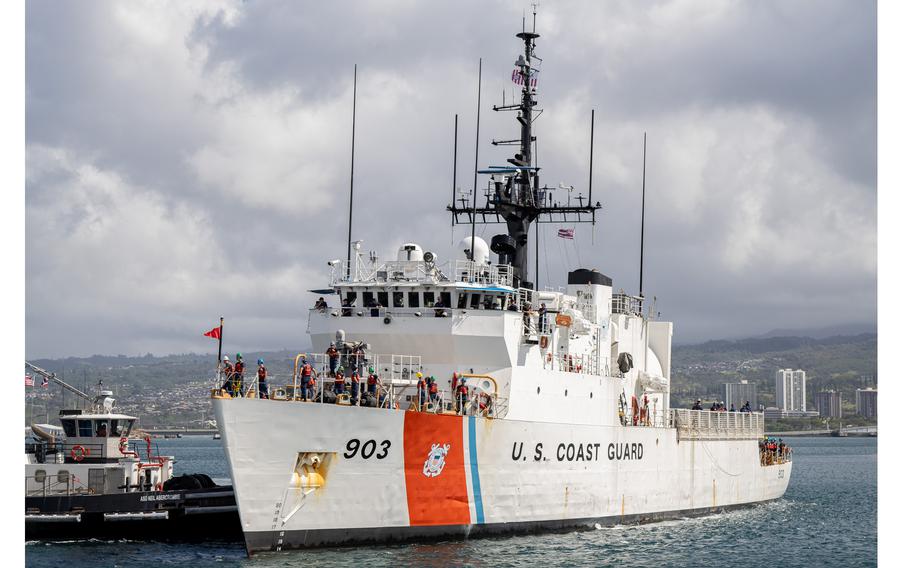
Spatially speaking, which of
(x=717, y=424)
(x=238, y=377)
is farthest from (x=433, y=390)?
(x=717, y=424)

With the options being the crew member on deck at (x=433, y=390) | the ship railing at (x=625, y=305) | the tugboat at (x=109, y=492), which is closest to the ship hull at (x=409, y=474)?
the crew member on deck at (x=433, y=390)

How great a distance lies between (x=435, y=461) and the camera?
27625 mm

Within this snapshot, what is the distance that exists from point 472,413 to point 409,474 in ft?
8.07

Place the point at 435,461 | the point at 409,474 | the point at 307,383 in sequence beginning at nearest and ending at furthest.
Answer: the point at 307,383, the point at 409,474, the point at 435,461

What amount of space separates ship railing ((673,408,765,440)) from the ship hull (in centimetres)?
489

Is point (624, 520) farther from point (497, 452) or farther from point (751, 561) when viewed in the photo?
point (497, 452)

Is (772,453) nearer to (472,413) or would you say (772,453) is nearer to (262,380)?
(472,413)

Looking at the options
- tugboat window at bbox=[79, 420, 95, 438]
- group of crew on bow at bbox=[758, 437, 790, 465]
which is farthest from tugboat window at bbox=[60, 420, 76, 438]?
group of crew on bow at bbox=[758, 437, 790, 465]

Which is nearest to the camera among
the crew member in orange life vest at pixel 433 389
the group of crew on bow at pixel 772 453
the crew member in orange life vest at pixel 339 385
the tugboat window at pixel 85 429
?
the crew member in orange life vest at pixel 339 385

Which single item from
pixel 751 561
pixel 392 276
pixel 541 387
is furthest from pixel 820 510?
pixel 392 276

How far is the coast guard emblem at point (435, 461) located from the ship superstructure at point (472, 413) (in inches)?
1.3

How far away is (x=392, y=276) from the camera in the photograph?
3103 centimetres

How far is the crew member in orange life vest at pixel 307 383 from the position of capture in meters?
26.3

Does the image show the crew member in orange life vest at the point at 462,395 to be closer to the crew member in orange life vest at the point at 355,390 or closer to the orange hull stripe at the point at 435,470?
the orange hull stripe at the point at 435,470
